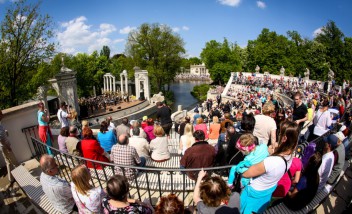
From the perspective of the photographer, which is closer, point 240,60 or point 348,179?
point 348,179

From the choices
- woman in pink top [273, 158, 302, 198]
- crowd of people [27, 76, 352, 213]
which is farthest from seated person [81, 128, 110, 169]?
woman in pink top [273, 158, 302, 198]

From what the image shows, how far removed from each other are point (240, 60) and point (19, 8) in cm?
5732

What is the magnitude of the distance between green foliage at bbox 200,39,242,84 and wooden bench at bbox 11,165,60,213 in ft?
188

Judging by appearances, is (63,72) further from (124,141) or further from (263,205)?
(263,205)

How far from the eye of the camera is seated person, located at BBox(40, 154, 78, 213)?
349cm

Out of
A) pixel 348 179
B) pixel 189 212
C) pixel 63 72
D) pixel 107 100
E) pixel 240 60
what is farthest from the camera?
pixel 240 60

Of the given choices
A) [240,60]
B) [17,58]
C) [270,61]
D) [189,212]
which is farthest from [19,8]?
[240,60]

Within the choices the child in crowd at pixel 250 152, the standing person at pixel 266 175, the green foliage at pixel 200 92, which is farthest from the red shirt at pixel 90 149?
the green foliage at pixel 200 92

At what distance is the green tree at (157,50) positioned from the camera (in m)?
42.9

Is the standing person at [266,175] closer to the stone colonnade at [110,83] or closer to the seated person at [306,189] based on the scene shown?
the seated person at [306,189]

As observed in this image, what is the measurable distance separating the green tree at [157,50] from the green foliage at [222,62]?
19.0m

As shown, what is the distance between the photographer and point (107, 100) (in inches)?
1222

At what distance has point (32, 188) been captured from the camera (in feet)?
15.5

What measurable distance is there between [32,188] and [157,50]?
134 feet
